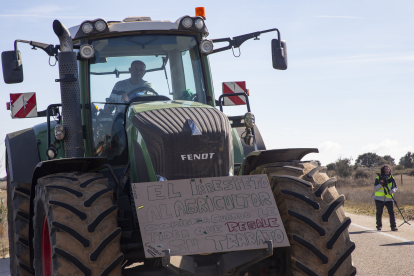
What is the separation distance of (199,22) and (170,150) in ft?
6.55

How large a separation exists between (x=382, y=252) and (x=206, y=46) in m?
5.46

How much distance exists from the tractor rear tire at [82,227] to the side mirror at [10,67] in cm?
173

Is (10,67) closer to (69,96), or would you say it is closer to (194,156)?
(69,96)

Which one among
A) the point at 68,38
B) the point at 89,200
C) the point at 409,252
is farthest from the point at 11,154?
the point at 409,252

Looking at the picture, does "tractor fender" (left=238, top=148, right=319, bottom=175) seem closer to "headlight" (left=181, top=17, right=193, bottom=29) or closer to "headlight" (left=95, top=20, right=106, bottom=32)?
"headlight" (left=181, top=17, right=193, bottom=29)

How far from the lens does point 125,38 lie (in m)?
5.76

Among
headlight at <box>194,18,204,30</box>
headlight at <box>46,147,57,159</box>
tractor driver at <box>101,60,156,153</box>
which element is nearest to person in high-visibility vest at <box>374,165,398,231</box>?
headlight at <box>194,18,204,30</box>

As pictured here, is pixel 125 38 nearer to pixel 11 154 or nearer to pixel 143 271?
pixel 11 154

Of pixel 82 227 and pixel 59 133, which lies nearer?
pixel 82 227

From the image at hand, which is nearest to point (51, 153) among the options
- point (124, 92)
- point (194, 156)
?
point (124, 92)

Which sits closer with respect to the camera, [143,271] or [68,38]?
[143,271]

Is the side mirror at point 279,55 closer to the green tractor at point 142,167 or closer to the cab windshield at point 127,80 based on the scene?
the green tractor at point 142,167

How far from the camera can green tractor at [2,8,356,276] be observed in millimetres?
4105

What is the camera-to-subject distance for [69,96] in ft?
17.7
